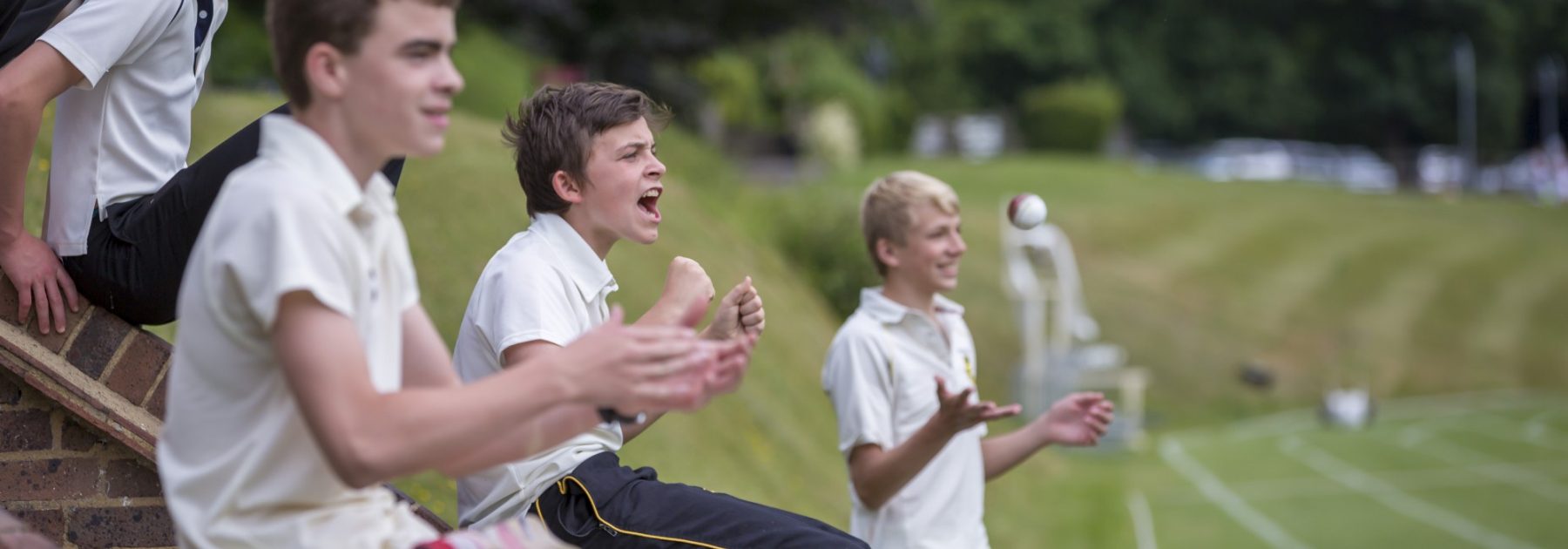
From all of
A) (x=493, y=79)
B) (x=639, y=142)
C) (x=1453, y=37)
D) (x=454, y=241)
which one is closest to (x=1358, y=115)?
(x=1453, y=37)

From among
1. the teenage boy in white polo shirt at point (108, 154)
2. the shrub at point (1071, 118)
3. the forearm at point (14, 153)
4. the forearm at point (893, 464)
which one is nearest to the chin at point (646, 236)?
the teenage boy in white polo shirt at point (108, 154)

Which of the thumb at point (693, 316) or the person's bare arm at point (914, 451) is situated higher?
the thumb at point (693, 316)

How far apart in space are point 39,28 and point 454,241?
7664 mm

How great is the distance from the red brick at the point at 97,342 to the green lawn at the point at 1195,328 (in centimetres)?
352

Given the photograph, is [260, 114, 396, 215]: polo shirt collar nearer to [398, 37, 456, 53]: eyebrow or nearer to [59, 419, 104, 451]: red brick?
[398, 37, 456, 53]: eyebrow

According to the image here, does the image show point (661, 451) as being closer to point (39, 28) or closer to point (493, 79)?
point (39, 28)

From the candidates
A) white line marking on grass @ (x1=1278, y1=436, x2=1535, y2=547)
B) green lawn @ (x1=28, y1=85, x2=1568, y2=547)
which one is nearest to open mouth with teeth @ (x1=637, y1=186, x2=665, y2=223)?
green lawn @ (x1=28, y1=85, x2=1568, y2=547)

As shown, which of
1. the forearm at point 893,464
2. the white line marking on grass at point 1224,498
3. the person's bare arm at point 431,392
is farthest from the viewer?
the white line marking on grass at point 1224,498

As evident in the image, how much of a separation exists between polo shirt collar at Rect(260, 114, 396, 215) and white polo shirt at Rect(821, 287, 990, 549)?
8.32 ft

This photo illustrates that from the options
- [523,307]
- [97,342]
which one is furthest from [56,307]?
[523,307]

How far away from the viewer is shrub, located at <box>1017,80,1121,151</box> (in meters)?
55.5

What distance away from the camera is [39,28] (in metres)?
3.63

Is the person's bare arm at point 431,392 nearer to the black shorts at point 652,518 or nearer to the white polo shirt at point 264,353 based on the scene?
the white polo shirt at point 264,353

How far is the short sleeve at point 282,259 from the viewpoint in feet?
7.31
